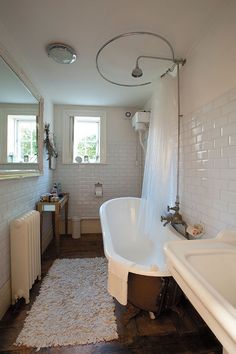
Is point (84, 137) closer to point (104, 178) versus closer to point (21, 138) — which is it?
point (104, 178)

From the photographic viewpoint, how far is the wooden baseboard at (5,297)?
5.20 ft

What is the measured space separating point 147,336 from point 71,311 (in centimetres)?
63

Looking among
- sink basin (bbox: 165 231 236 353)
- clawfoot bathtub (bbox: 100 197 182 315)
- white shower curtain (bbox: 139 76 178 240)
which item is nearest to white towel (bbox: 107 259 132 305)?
clawfoot bathtub (bbox: 100 197 182 315)

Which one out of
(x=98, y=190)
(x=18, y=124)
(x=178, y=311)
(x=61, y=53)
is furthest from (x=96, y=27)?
(x=98, y=190)

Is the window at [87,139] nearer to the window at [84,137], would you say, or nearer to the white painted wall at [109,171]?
the window at [84,137]

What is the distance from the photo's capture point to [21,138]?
2.06 m

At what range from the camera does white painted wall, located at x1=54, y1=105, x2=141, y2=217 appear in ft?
11.4

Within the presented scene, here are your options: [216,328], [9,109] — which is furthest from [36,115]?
[216,328]

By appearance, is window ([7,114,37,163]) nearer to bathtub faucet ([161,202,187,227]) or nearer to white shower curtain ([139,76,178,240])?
white shower curtain ([139,76,178,240])

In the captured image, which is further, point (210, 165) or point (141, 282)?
point (210, 165)

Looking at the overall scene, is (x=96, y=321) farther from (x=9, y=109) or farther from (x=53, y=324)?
(x=9, y=109)

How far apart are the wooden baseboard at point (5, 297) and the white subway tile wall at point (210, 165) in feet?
5.57

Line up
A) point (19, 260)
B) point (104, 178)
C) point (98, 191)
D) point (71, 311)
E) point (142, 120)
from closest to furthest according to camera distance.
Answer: point (71, 311) → point (19, 260) → point (142, 120) → point (98, 191) → point (104, 178)

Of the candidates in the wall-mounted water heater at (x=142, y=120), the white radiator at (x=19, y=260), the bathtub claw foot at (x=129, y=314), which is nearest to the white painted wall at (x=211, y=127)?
the bathtub claw foot at (x=129, y=314)
